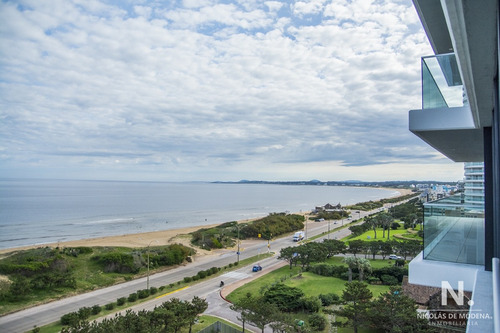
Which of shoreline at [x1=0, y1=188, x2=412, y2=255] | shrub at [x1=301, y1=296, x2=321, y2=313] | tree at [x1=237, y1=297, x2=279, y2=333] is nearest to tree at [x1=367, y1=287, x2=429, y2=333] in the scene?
tree at [x1=237, y1=297, x2=279, y2=333]

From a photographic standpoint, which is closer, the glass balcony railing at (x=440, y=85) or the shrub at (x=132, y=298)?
the glass balcony railing at (x=440, y=85)

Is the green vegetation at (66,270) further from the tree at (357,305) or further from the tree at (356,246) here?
the tree at (356,246)

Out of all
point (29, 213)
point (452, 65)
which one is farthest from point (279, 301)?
point (29, 213)

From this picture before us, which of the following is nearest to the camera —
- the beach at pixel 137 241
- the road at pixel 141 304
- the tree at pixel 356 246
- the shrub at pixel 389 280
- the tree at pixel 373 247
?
the road at pixel 141 304

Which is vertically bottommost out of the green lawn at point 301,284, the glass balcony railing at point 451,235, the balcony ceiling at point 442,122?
the green lawn at point 301,284

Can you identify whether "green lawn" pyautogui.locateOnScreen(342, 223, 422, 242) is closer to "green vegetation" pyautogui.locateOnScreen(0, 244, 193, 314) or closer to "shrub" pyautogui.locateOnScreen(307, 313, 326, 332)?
"green vegetation" pyautogui.locateOnScreen(0, 244, 193, 314)

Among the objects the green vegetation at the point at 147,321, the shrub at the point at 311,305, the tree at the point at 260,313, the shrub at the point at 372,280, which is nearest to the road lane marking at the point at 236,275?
the shrub at the point at 311,305

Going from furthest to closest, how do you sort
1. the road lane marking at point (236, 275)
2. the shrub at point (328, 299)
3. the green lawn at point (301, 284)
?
the road lane marking at point (236, 275), the green lawn at point (301, 284), the shrub at point (328, 299)
